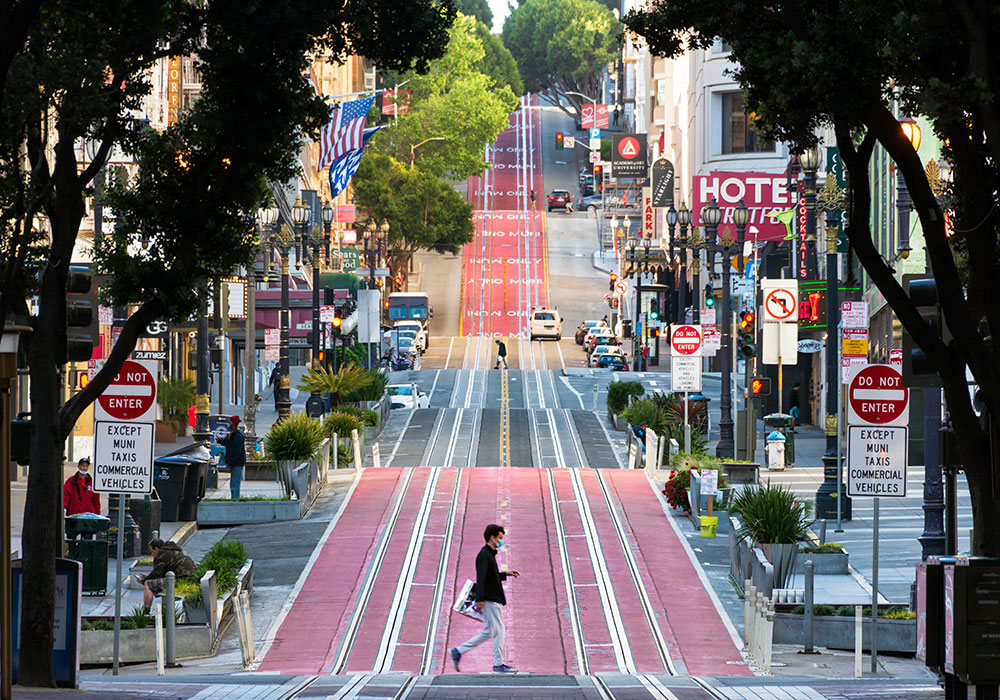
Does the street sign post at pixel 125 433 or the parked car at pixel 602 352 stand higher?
the street sign post at pixel 125 433

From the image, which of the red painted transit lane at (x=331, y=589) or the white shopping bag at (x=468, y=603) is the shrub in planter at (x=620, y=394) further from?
the white shopping bag at (x=468, y=603)

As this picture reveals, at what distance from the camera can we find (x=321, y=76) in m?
112

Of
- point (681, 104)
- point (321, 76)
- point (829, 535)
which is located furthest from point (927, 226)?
point (321, 76)

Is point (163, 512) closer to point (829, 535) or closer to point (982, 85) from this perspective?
point (829, 535)

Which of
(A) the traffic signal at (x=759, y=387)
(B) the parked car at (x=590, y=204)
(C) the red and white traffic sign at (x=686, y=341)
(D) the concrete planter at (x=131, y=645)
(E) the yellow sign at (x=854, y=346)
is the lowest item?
(D) the concrete planter at (x=131, y=645)

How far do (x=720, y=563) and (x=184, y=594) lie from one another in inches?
387

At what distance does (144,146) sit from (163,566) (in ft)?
22.6

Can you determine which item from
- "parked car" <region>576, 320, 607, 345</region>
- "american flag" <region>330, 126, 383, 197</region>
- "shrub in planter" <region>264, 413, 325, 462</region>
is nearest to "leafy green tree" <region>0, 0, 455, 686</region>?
"shrub in planter" <region>264, 413, 325, 462</region>

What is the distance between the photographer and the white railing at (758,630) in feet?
59.8

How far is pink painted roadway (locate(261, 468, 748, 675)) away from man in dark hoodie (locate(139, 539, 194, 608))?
62.0 inches

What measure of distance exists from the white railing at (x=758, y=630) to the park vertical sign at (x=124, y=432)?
23.3 feet

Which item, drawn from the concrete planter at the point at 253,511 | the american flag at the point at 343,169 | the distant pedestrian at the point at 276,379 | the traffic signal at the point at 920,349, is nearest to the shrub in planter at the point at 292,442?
the concrete planter at the point at 253,511

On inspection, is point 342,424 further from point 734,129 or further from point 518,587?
point 734,129

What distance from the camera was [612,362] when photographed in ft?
260
